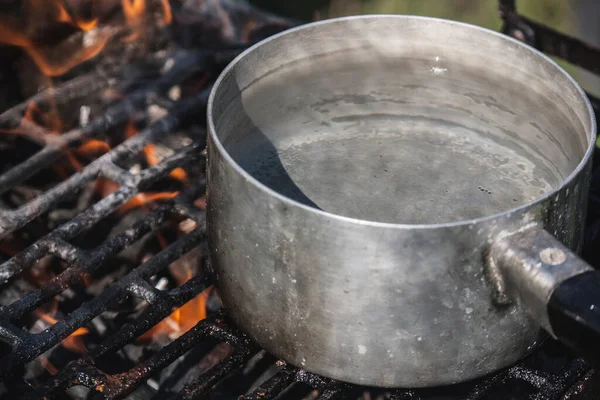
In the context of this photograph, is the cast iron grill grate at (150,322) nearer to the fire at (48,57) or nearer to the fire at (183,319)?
the fire at (183,319)

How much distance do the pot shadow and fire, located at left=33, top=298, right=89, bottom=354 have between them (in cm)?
32

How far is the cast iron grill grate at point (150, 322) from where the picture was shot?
0.92 meters

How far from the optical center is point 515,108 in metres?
1.09

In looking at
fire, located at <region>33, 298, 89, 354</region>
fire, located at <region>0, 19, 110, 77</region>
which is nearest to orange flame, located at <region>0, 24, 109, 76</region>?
fire, located at <region>0, 19, 110, 77</region>

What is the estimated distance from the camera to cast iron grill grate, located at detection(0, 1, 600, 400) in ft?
3.02

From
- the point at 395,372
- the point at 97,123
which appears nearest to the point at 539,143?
the point at 395,372

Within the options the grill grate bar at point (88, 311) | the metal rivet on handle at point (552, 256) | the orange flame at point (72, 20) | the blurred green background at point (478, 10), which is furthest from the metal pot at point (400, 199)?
the blurred green background at point (478, 10)

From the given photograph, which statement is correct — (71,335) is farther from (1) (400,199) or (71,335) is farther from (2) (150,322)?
(1) (400,199)

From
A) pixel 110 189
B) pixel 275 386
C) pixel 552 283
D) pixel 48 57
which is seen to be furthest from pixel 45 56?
pixel 552 283

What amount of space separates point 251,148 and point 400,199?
0.71 feet

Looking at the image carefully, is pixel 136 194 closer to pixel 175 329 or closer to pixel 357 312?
pixel 175 329

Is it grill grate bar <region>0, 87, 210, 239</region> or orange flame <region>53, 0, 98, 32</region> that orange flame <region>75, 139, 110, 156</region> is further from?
orange flame <region>53, 0, 98, 32</region>

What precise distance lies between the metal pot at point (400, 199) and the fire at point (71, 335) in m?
0.31

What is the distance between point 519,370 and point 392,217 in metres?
0.23
